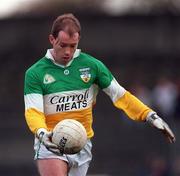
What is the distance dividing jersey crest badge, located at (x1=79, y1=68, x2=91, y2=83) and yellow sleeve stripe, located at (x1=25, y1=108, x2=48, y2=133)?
70 cm

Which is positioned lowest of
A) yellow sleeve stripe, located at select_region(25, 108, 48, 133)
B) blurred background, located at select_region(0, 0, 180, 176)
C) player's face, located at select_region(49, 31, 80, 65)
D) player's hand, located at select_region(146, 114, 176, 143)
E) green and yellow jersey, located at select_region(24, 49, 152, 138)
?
blurred background, located at select_region(0, 0, 180, 176)

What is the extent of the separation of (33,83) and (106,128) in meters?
10.0

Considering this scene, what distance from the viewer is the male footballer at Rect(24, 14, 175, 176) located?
12.4 meters

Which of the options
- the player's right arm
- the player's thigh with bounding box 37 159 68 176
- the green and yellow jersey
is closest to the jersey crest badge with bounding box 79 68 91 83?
the green and yellow jersey

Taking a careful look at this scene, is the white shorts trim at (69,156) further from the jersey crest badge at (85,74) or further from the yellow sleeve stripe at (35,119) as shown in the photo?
the jersey crest badge at (85,74)

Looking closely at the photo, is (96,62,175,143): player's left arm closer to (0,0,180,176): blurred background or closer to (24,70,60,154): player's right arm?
(24,70,60,154): player's right arm

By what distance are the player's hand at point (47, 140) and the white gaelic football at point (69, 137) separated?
0.17 ft

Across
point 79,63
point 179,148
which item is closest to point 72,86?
point 79,63

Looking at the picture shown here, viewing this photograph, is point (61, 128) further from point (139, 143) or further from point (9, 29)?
point (9, 29)

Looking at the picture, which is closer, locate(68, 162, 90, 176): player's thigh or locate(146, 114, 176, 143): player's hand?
locate(146, 114, 176, 143): player's hand

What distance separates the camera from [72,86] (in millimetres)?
12711

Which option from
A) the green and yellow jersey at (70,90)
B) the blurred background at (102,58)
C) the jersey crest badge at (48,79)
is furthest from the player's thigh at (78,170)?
the blurred background at (102,58)

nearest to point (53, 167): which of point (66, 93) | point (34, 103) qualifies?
point (34, 103)

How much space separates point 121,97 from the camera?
12.9 m
